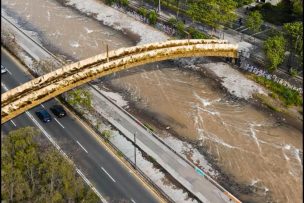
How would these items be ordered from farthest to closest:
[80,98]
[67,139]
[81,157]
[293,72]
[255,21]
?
1. [255,21]
2. [293,72]
3. [80,98]
4. [67,139]
5. [81,157]

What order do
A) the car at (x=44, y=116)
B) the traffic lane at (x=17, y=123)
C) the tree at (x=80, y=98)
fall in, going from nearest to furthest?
the traffic lane at (x=17, y=123) < the car at (x=44, y=116) < the tree at (x=80, y=98)

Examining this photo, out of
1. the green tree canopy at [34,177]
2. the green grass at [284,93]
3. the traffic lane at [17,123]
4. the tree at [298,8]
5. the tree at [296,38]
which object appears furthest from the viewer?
the tree at [298,8]

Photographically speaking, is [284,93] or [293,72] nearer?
[284,93]

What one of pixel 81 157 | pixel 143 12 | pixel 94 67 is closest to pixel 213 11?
pixel 143 12

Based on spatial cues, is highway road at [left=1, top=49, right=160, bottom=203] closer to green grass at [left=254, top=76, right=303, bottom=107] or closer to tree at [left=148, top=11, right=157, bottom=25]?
green grass at [left=254, top=76, right=303, bottom=107]

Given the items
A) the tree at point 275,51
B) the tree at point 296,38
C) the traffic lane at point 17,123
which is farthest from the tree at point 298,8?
the traffic lane at point 17,123

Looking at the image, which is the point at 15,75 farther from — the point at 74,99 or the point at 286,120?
the point at 286,120

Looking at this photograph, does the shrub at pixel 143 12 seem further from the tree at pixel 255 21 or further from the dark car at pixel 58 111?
the dark car at pixel 58 111

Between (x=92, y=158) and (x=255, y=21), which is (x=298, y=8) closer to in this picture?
(x=255, y=21)
